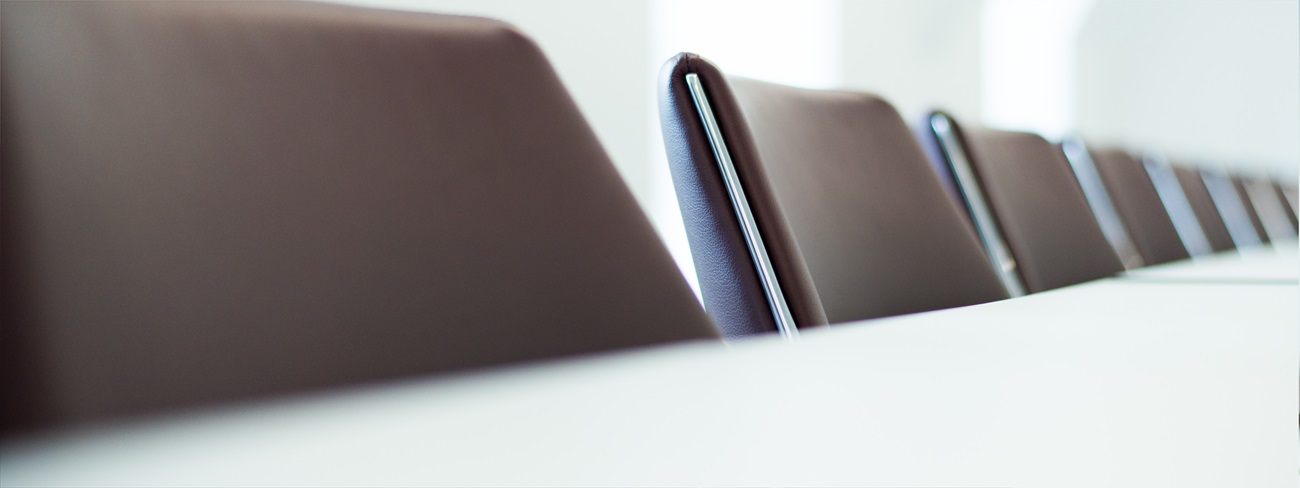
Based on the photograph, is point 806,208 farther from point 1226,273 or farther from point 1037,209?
point 1037,209

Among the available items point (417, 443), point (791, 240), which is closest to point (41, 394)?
point (417, 443)

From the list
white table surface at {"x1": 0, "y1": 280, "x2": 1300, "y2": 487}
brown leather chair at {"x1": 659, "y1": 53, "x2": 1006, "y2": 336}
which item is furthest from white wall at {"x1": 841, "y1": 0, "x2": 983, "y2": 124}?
white table surface at {"x1": 0, "y1": 280, "x2": 1300, "y2": 487}

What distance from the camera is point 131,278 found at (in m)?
0.39

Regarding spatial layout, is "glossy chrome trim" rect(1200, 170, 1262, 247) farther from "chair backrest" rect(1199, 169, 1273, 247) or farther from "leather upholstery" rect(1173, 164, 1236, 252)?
"leather upholstery" rect(1173, 164, 1236, 252)

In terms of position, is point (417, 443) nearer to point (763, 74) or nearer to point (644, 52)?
point (644, 52)

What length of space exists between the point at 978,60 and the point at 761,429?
3.75m

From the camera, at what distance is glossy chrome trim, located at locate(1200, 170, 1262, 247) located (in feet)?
11.2

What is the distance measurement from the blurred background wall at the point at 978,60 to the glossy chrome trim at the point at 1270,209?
38cm

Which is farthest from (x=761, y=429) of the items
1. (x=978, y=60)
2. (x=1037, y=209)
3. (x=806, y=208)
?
(x=978, y=60)

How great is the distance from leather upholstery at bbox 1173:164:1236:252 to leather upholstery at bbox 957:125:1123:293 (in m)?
1.63

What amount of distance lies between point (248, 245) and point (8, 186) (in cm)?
9

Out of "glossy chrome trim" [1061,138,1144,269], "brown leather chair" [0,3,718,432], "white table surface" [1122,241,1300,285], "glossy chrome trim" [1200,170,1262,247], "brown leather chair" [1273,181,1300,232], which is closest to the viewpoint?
"brown leather chair" [0,3,718,432]

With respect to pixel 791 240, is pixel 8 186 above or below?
above

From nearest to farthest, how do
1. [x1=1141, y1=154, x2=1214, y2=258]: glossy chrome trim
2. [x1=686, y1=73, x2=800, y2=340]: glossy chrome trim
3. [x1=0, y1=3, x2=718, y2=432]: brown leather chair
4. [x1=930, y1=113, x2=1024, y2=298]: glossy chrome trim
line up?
1. [x1=0, y1=3, x2=718, y2=432]: brown leather chair
2. [x1=686, y1=73, x2=800, y2=340]: glossy chrome trim
3. [x1=930, y1=113, x2=1024, y2=298]: glossy chrome trim
4. [x1=1141, y1=154, x2=1214, y2=258]: glossy chrome trim
